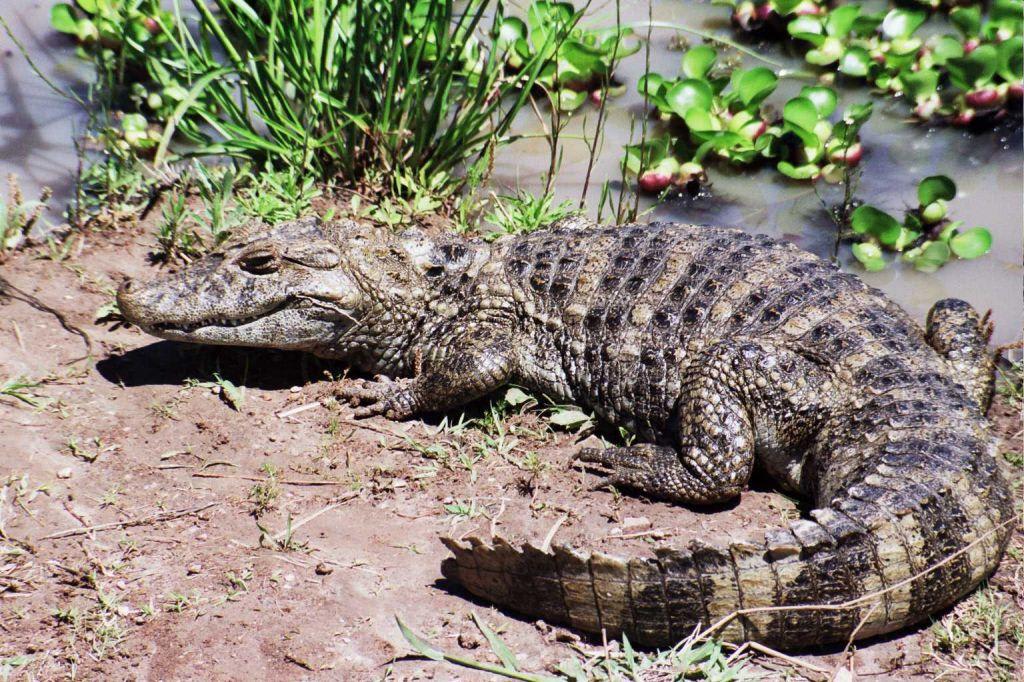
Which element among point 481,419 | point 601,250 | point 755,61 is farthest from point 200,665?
point 755,61

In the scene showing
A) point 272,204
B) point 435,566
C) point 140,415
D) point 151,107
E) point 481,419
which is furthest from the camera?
point 151,107

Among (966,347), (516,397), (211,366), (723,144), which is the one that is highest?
(723,144)

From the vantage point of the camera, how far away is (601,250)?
14.5 feet

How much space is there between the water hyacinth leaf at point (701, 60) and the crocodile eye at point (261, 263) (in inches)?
122

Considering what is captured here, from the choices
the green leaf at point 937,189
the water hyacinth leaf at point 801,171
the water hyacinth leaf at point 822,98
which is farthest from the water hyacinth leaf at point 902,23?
the green leaf at point 937,189

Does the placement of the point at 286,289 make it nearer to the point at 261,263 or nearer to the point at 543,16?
the point at 261,263

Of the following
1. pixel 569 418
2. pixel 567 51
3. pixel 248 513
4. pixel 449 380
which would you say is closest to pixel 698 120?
pixel 567 51

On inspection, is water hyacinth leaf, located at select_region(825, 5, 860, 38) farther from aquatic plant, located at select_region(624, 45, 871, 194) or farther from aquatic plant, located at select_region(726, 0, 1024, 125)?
aquatic plant, located at select_region(624, 45, 871, 194)

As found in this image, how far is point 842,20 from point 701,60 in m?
1.14

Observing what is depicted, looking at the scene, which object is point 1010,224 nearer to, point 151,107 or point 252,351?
point 252,351

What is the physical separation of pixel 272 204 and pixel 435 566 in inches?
97.2

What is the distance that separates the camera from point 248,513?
3588 mm

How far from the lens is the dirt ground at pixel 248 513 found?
9.95 ft

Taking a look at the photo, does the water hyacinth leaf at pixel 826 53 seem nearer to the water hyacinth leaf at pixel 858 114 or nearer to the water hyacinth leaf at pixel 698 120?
the water hyacinth leaf at pixel 858 114
